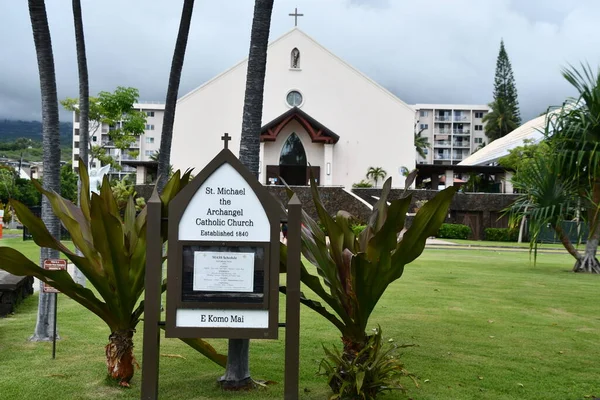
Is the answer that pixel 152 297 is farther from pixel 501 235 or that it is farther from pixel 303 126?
pixel 303 126

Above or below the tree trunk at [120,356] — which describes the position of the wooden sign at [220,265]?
above

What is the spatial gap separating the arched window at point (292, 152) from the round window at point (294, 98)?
2.39m

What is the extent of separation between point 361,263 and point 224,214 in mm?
1208

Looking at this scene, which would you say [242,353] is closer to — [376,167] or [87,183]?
[87,183]

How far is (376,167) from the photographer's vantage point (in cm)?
4666

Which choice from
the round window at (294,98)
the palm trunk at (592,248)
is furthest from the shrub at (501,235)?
the palm trunk at (592,248)

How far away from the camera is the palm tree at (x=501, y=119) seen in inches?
3573

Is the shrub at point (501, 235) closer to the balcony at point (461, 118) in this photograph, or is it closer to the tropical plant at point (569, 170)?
the tropical plant at point (569, 170)

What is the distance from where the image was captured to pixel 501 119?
90.8 meters

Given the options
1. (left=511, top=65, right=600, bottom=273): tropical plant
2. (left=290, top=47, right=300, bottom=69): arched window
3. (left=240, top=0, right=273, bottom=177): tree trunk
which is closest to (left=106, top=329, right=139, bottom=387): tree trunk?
(left=240, top=0, right=273, bottom=177): tree trunk

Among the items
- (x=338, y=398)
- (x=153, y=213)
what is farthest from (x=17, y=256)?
(x=338, y=398)

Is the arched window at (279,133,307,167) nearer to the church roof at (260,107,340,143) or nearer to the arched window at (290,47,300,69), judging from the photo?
the church roof at (260,107,340,143)

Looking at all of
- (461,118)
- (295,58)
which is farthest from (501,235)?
(461,118)

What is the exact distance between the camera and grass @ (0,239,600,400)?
5965 mm
